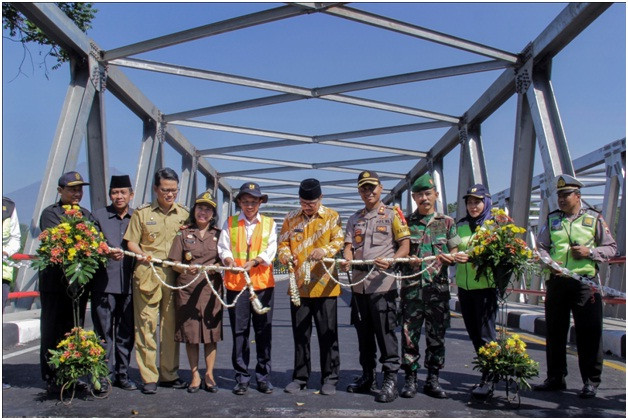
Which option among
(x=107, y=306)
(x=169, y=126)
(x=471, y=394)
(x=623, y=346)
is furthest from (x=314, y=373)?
(x=169, y=126)

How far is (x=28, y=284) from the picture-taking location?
7.20 m

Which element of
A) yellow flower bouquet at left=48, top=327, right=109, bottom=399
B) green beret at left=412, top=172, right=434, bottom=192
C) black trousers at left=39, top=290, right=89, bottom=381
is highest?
green beret at left=412, top=172, right=434, bottom=192

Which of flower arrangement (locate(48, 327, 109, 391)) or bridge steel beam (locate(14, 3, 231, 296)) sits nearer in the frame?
flower arrangement (locate(48, 327, 109, 391))

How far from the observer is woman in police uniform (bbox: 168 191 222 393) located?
4.66m

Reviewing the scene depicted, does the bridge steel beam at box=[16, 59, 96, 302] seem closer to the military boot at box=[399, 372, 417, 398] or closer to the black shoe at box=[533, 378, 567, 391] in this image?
the military boot at box=[399, 372, 417, 398]

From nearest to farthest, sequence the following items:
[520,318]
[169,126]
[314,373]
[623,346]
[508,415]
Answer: [508,415] < [314,373] < [623,346] < [520,318] < [169,126]

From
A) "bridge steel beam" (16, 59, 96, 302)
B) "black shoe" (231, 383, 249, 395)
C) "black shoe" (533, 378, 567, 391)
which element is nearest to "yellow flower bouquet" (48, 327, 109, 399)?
"black shoe" (231, 383, 249, 395)

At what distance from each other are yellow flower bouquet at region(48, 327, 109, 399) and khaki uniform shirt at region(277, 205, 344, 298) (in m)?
1.59

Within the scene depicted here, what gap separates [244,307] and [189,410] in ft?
3.29

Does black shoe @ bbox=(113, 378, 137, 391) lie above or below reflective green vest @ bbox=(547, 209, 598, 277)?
below

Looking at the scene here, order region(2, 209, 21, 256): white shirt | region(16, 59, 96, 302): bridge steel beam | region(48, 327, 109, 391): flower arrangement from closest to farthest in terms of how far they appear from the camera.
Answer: region(48, 327, 109, 391): flower arrangement → region(2, 209, 21, 256): white shirt → region(16, 59, 96, 302): bridge steel beam

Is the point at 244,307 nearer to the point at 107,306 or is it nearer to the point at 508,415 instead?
the point at 107,306

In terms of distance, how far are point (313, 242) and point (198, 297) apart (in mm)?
1044

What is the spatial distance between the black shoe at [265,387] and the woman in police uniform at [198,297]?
0.34 meters
